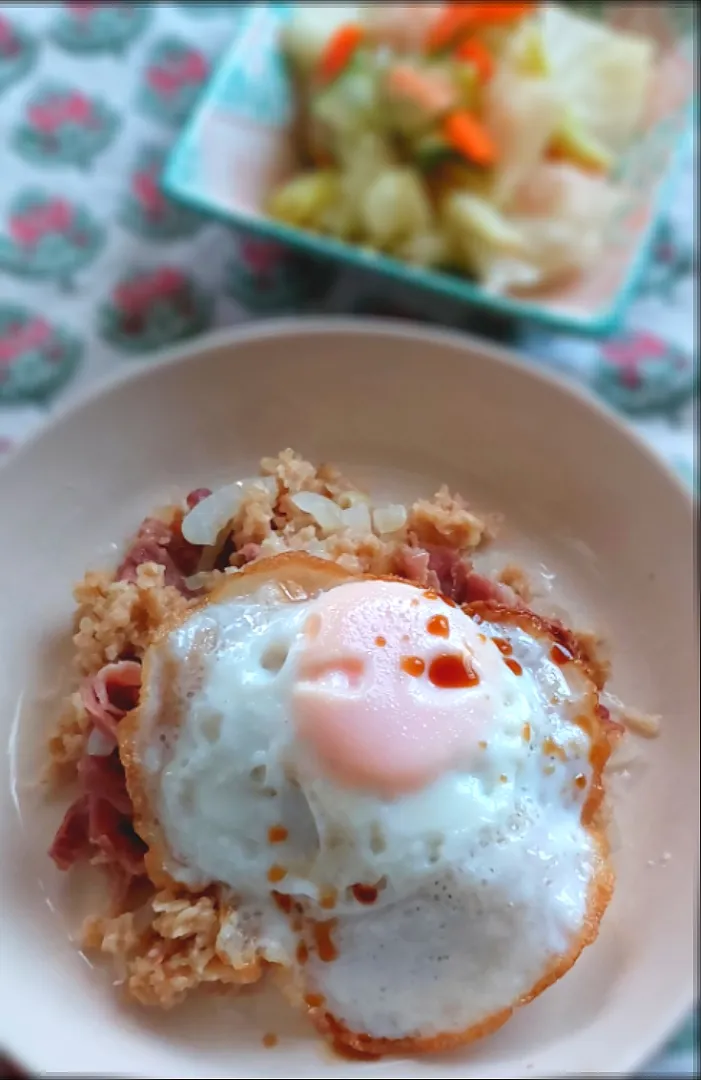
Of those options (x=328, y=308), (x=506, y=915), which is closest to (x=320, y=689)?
(x=506, y=915)

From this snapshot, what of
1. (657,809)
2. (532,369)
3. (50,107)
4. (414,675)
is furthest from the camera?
(50,107)

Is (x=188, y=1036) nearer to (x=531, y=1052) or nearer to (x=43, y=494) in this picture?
(x=531, y=1052)

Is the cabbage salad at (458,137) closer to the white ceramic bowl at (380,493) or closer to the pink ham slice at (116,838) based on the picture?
the white ceramic bowl at (380,493)

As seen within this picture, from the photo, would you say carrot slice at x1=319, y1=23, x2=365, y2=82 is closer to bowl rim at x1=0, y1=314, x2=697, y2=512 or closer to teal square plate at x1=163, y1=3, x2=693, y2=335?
teal square plate at x1=163, y1=3, x2=693, y2=335

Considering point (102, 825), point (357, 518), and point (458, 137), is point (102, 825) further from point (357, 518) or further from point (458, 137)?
point (458, 137)

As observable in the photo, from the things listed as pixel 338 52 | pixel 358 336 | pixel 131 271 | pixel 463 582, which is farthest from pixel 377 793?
pixel 338 52

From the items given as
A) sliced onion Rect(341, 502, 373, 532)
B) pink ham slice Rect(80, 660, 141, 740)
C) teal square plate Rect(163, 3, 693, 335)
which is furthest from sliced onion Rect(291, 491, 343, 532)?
teal square plate Rect(163, 3, 693, 335)

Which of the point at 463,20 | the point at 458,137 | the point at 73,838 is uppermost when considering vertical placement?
the point at 463,20
